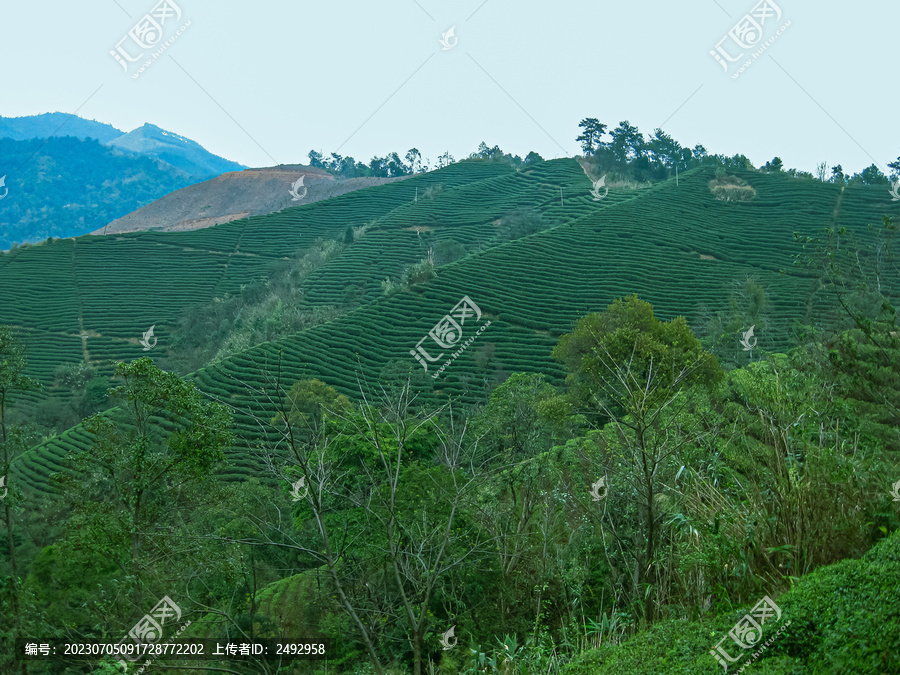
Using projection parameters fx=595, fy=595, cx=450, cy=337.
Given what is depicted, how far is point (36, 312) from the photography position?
41.3 m

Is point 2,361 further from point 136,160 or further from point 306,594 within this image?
point 136,160

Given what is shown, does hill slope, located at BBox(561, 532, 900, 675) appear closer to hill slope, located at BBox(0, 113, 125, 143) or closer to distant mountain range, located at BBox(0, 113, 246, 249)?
distant mountain range, located at BBox(0, 113, 246, 249)

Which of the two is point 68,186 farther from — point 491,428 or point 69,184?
point 491,428

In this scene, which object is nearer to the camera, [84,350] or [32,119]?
[84,350]

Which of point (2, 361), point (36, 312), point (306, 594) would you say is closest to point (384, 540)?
point (306, 594)

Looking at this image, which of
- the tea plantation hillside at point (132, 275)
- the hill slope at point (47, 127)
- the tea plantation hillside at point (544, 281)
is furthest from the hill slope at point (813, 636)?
the hill slope at point (47, 127)

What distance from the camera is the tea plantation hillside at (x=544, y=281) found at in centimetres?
2769

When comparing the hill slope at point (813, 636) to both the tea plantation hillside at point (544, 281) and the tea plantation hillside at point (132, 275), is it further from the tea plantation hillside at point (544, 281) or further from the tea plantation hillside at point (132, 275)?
the tea plantation hillside at point (132, 275)

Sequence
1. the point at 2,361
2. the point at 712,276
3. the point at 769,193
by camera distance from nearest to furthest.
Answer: the point at 2,361 → the point at 712,276 → the point at 769,193

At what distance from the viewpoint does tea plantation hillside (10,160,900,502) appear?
27.7 m

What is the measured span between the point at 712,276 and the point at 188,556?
36.1 metres

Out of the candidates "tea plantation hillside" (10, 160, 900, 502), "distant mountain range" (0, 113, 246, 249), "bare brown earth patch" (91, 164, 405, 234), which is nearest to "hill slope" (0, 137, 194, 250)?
"distant mountain range" (0, 113, 246, 249)

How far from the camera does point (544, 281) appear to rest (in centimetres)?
3697

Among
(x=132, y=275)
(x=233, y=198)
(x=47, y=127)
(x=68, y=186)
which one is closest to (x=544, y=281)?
(x=132, y=275)
